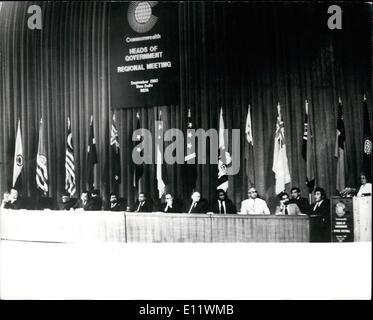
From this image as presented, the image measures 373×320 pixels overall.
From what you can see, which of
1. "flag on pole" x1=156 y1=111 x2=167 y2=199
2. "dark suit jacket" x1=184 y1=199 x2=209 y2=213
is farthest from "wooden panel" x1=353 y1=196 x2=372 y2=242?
"flag on pole" x1=156 y1=111 x2=167 y2=199

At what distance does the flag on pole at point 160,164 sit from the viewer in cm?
626

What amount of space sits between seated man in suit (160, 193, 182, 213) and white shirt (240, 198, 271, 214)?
2.97ft

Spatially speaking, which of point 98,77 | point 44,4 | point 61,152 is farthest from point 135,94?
point 44,4

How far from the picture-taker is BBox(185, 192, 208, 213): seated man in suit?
20.6ft

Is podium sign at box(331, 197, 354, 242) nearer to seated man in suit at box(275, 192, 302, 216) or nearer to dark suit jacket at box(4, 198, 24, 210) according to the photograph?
seated man in suit at box(275, 192, 302, 216)

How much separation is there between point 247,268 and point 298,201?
3.96 feet

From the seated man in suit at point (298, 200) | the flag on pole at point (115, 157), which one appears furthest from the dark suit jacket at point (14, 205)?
the seated man in suit at point (298, 200)

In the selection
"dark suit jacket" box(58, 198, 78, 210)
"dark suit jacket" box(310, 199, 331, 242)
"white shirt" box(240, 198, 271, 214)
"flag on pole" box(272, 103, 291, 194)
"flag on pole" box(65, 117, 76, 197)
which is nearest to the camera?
"dark suit jacket" box(310, 199, 331, 242)

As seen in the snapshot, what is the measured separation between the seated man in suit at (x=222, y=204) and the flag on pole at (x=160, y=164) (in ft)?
2.63

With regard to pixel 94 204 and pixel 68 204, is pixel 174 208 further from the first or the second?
pixel 68 204

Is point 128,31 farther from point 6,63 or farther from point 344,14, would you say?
point 344,14

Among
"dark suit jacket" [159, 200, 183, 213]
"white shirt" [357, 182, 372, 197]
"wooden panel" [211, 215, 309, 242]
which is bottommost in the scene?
"wooden panel" [211, 215, 309, 242]

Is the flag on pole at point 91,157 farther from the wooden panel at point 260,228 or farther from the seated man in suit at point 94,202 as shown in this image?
the wooden panel at point 260,228

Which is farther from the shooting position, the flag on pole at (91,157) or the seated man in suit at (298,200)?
the flag on pole at (91,157)
